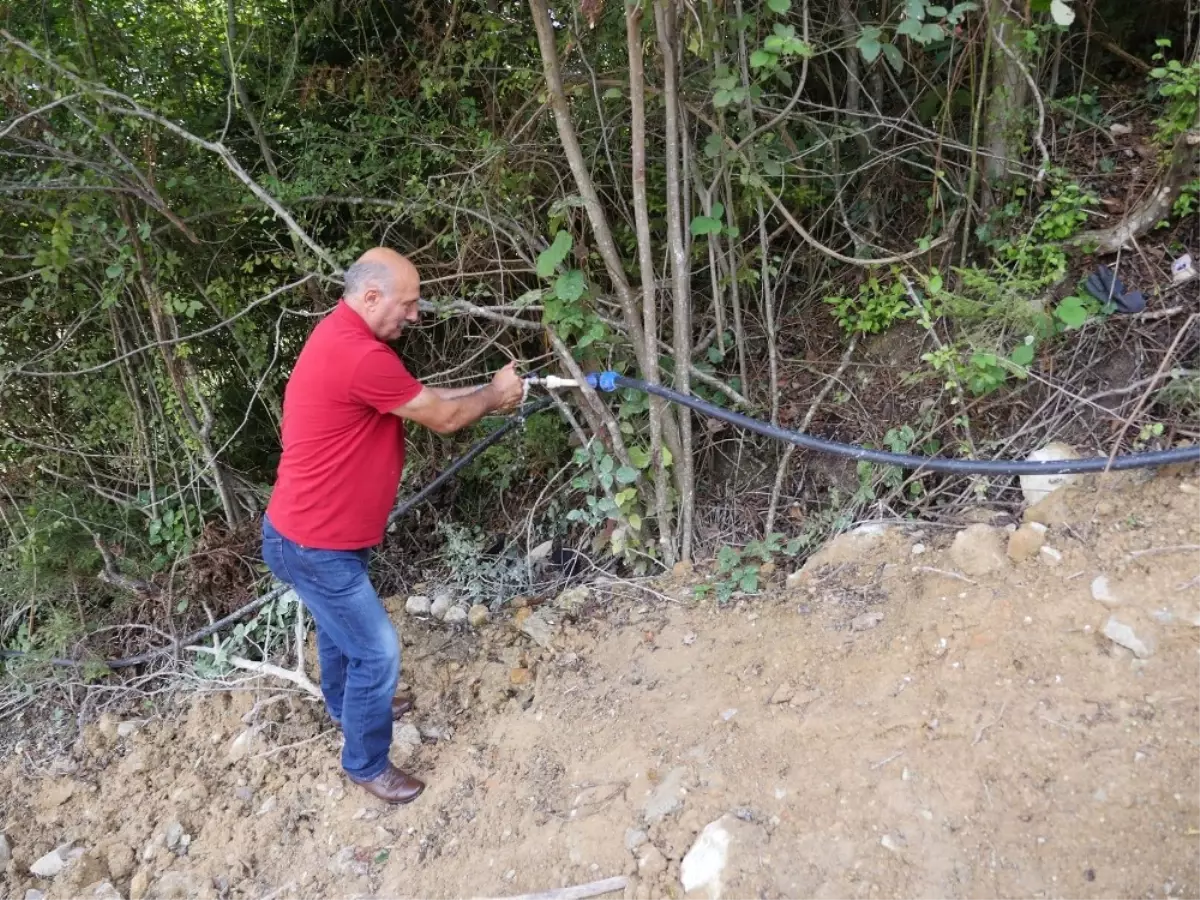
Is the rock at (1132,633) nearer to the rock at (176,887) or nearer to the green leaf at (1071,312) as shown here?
→ the green leaf at (1071,312)

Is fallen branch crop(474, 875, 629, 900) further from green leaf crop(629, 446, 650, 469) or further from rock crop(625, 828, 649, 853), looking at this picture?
green leaf crop(629, 446, 650, 469)

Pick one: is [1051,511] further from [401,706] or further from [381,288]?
[401,706]

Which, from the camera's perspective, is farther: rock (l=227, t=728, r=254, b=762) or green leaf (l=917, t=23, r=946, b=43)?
rock (l=227, t=728, r=254, b=762)

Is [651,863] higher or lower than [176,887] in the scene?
higher

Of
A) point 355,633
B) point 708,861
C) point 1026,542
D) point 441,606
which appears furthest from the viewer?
point 441,606

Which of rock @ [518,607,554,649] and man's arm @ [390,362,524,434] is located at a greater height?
man's arm @ [390,362,524,434]

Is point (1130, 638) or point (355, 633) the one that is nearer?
point (1130, 638)

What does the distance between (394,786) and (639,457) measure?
1535 millimetres

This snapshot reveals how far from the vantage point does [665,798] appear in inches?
95.0

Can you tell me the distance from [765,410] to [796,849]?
190 centimetres

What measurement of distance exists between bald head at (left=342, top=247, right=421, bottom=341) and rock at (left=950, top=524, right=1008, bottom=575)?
203cm

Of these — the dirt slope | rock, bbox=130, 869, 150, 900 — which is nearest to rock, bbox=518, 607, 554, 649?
the dirt slope

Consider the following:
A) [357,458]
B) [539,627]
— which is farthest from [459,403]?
[539,627]

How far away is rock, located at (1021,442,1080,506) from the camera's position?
2738mm
